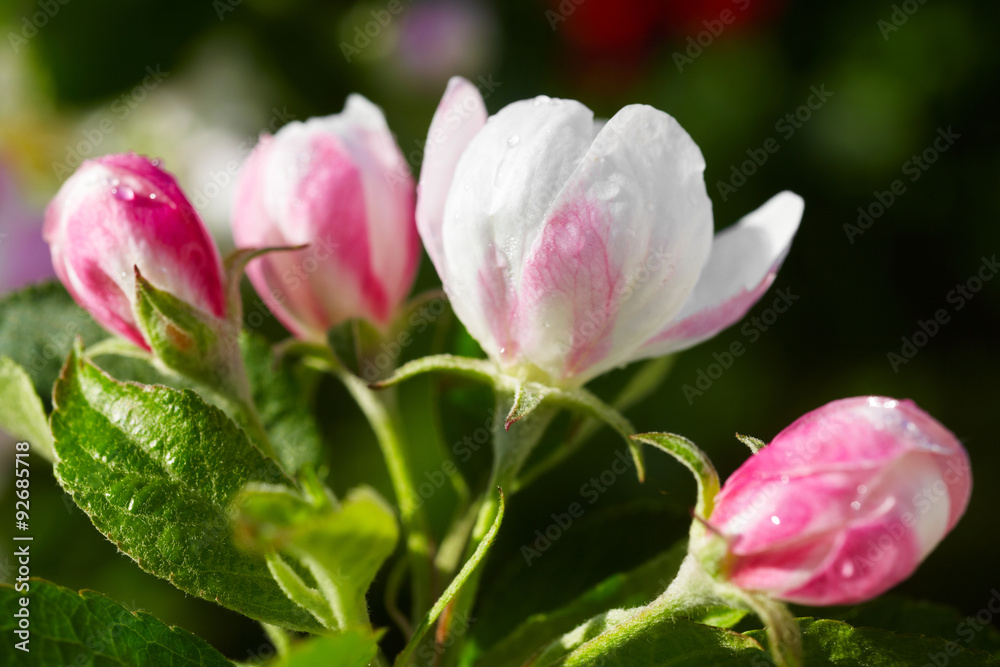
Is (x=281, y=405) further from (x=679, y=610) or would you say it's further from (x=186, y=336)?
(x=679, y=610)

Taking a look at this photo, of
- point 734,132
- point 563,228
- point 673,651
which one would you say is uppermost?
point 563,228

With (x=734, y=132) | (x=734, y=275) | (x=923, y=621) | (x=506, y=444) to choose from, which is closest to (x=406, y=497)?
(x=506, y=444)

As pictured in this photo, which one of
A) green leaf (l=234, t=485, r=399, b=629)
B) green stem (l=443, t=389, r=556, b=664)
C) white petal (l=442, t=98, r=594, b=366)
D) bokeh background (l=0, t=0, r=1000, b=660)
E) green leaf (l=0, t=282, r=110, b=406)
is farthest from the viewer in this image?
bokeh background (l=0, t=0, r=1000, b=660)

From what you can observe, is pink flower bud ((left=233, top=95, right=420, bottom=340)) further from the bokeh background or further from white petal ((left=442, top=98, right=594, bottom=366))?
the bokeh background

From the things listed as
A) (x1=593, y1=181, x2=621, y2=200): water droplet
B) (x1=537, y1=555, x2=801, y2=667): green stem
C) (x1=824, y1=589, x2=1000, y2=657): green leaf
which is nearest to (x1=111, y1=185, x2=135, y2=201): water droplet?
(x1=593, y1=181, x2=621, y2=200): water droplet

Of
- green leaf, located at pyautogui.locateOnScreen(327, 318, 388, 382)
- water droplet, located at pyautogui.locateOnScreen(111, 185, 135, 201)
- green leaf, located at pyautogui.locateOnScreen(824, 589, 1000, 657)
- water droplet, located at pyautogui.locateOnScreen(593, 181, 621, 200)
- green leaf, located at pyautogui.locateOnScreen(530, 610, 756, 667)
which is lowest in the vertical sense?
green leaf, located at pyautogui.locateOnScreen(824, 589, 1000, 657)

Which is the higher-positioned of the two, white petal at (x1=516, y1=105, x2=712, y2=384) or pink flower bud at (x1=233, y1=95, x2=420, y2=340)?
white petal at (x1=516, y1=105, x2=712, y2=384)

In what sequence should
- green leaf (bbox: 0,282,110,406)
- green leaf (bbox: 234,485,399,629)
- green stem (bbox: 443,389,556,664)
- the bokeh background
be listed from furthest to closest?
the bokeh background → green leaf (bbox: 0,282,110,406) → green stem (bbox: 443,389,556,664) → green leaf (bbox: 234,485,399,629)
